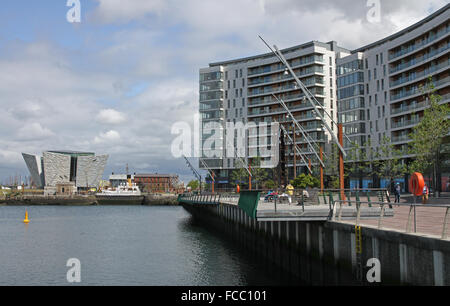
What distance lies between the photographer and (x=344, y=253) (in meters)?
16.0

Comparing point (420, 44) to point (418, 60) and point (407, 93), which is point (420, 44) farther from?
point (407, 93)

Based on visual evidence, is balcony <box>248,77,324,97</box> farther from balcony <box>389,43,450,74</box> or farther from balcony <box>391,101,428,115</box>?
balcony <box>391,101,428,115</box>

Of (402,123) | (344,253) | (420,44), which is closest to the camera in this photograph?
(344,253)

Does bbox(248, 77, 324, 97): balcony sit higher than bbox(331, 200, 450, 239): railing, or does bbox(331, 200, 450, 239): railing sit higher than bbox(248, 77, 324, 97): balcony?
bbox(248, 77, 324, 97): balcony

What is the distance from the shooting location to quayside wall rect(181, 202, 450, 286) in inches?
434

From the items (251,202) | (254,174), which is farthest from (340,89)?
(251,202)

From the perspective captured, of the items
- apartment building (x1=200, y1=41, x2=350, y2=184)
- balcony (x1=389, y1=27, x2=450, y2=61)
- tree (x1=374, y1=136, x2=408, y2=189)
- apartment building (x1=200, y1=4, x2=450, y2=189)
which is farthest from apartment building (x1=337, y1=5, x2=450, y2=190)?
apartment building (x1=200, y1=41, x2=350, y2=184)

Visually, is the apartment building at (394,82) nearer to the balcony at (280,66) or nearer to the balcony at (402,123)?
the balcony at (402,123)

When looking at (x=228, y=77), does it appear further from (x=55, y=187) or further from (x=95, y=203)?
(x=55, y=187)

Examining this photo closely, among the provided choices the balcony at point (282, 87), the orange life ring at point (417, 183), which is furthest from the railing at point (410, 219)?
the balcony at point (282, 87)

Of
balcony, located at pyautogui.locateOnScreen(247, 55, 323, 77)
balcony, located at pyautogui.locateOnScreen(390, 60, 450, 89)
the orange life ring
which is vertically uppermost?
balcony, located at pyautogui.locateOnScreen(247, 55, 323, 77)

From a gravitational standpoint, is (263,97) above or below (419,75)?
above

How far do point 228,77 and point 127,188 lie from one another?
5410 centimetres
